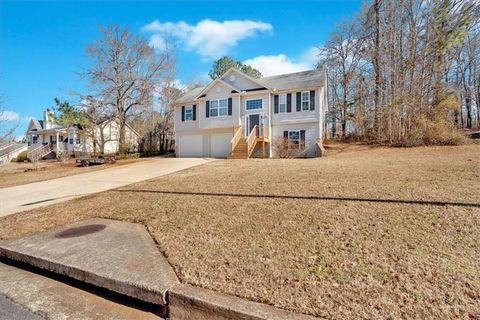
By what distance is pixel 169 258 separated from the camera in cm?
322

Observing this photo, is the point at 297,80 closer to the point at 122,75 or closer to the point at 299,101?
the point at 299,101

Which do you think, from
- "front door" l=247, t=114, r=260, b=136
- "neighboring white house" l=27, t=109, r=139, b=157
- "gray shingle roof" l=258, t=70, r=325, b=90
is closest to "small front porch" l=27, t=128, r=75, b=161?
"neighboring white house" l=27, t=109, r=139, b=157

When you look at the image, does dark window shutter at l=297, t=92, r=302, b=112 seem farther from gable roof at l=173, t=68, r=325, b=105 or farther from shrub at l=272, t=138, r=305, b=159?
shrub at l=272, t=138, r=305, b=159

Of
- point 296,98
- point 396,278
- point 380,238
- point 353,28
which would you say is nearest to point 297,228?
point 380,238

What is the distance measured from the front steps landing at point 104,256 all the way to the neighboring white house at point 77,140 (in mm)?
26043

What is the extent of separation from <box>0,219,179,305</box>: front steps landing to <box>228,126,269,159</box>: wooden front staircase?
12.8 metres

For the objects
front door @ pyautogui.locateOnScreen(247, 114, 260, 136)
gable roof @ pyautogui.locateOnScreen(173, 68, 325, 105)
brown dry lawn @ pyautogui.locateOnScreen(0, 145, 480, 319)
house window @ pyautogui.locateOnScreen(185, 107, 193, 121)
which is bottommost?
brown dry lawn @ pyautogui.locateOnScreen(0, 145, 480, 319)

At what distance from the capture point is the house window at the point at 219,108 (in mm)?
20828

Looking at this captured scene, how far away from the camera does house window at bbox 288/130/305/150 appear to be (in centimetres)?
1867

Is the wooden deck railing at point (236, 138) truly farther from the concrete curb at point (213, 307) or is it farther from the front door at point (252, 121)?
the concrete curb at point (213, 307)

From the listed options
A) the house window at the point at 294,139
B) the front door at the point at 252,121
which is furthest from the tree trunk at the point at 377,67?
the front door at the point at 252,121

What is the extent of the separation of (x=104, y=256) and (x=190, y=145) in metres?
19.5

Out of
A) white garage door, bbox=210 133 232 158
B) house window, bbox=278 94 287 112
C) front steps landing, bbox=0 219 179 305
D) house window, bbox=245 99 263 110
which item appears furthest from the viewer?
white garage door, bbox=210 133 232 158

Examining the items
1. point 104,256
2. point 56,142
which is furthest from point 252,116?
point 56,142
